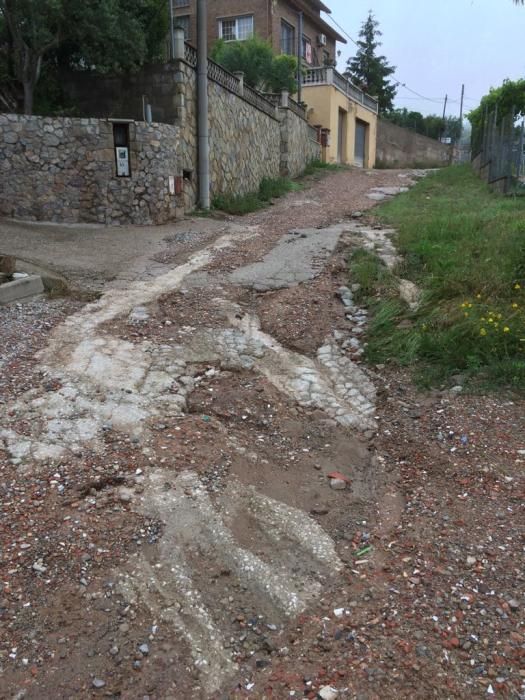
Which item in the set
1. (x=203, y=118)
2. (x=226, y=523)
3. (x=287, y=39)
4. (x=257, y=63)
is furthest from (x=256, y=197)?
(x=287, y=39)

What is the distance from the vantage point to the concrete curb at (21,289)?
6.06 metres

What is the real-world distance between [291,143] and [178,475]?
Result: 1772 centimetres

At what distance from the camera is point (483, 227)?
27.1ft

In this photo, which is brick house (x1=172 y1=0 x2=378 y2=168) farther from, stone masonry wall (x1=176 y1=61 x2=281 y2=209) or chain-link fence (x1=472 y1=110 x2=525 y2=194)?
chain-link fence (x1=472 y1=110 x2=525 y2=194)

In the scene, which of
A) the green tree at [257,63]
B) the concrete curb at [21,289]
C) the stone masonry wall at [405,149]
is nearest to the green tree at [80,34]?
the concrete curb at [21,289]

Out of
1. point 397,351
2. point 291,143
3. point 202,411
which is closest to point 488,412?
point 397,351

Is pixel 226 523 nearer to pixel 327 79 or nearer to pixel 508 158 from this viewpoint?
pixel 508 158

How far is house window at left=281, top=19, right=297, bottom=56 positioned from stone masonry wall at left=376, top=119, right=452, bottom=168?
7869 millimetres

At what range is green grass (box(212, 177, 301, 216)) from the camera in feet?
42.8

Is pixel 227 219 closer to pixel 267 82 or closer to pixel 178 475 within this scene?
pixel 178 475

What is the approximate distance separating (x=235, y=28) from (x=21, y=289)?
77.8ft

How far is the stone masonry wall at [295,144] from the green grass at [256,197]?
Answer: 1.18 m

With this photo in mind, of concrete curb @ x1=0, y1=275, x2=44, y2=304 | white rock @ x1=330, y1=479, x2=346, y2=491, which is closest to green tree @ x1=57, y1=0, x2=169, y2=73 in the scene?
concrete curb @ x1=0, y1=275, x2=44, y2=304

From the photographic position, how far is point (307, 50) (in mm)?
29031
